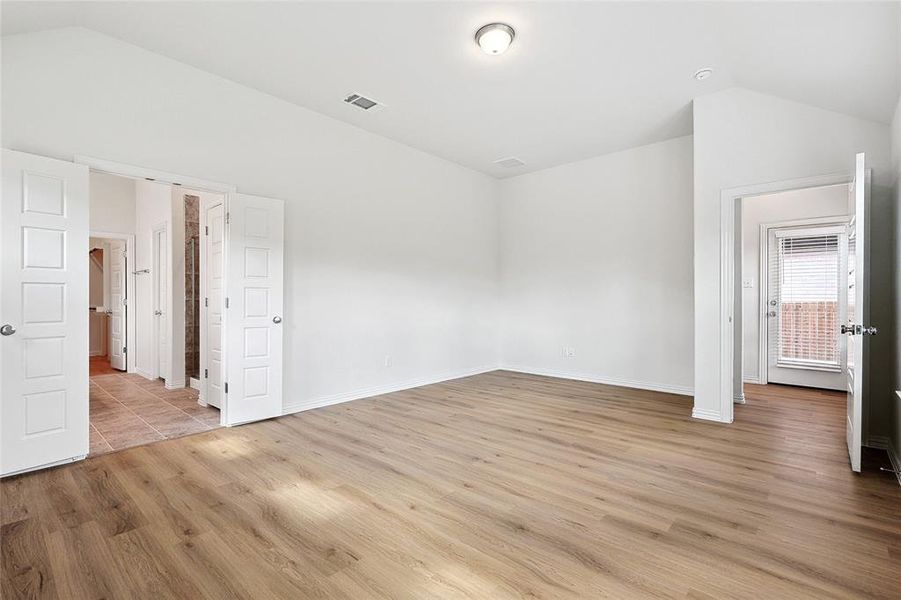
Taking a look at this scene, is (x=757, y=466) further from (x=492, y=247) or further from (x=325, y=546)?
(x=492, y=247)

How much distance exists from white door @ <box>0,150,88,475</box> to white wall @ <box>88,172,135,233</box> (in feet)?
14.4

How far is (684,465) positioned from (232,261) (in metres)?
4.06

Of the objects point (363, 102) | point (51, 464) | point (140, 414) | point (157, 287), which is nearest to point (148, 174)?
point (363, 102)

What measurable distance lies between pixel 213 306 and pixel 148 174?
1.70 meters

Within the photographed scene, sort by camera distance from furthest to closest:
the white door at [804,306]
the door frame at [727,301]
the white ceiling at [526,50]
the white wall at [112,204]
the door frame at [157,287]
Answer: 1. the white wall at [112,204]
2. the door frame at [157,287]
3. the white door at [804,306]
4. the door frame at [727,301]
5. the white ceiling at [526,50]

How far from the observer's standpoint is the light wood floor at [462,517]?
1.78 m

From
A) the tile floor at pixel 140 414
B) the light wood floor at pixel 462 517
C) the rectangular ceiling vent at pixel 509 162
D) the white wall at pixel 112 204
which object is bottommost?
the light wood floor at pixel 462 517

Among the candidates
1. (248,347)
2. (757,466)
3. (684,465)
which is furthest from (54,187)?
(757,466)

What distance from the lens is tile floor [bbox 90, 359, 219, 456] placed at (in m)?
3.62

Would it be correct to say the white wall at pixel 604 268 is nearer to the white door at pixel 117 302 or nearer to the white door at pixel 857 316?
the white door at pixel 857 316

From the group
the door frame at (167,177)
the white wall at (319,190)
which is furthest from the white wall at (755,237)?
the door frame at (167,177)

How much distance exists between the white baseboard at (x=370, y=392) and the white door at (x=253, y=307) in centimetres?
26

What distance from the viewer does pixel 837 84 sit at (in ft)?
10.8

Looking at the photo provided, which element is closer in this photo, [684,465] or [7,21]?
[7,21]
